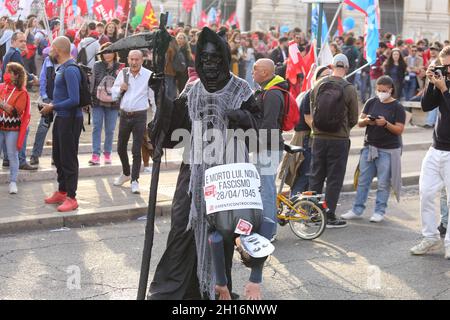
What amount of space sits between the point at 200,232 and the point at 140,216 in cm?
424

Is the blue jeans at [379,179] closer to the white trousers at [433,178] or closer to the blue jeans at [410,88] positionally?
the white trousers at [433,178]

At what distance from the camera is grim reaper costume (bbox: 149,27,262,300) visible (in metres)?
5.89

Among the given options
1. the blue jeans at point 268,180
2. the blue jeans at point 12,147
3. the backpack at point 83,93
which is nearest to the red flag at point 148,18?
the blue jeans at point 12,147

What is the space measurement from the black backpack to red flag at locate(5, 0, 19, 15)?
10.2m

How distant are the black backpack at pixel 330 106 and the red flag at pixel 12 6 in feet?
33.3

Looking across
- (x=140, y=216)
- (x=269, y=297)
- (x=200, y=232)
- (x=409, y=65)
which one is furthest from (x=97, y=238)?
(x=409, y=65)

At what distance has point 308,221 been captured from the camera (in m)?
9.36

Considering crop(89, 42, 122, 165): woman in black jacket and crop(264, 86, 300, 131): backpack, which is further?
crop(89, 42, 122, 165): woman in black jacket

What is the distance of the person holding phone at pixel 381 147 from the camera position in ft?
33.2

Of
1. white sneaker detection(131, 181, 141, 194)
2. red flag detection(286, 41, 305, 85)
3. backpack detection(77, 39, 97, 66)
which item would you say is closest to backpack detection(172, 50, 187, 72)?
backpack detection(77, 39, 97, 66)

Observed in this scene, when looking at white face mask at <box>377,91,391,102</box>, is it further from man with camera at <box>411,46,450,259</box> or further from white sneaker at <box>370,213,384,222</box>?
man with camera at <box>411,46,450,259</box>

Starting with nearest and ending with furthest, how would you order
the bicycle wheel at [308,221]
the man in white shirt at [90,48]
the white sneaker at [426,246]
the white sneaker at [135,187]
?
the white sneaker at [426,246]
the bicycle wheel at [308,221]
the white sneaker at [135,187]
the man in white shirt at [90,48]
